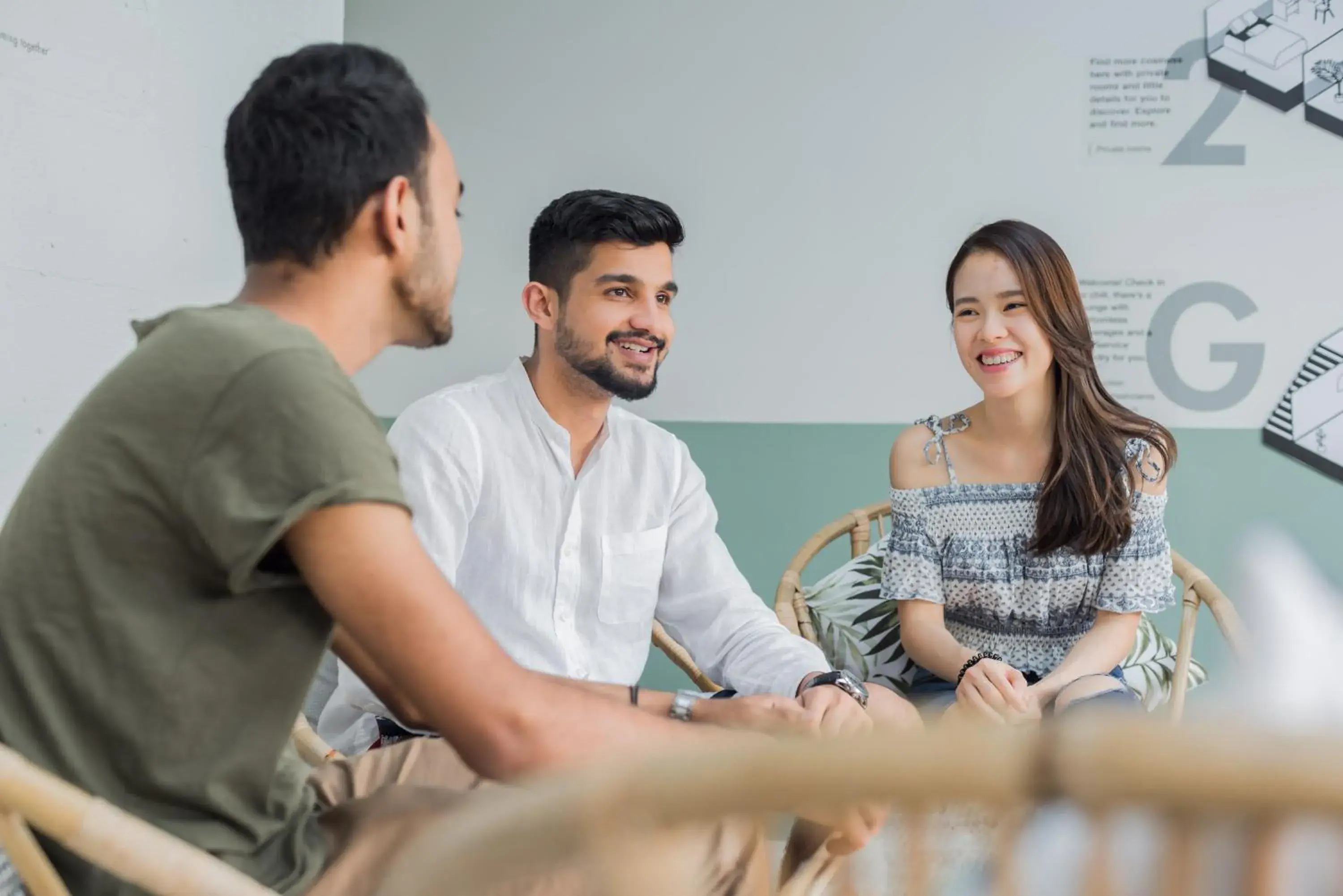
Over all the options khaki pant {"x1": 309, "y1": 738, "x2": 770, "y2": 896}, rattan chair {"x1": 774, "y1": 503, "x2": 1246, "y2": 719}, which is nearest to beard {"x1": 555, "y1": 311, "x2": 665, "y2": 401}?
rattan chair {"x1": 774, "y1": 503, "x2": 1246, "y2": 719}

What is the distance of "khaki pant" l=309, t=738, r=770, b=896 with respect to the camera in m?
0.38

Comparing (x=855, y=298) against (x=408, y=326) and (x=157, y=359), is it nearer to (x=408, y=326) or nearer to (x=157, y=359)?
(x=408, y=326)

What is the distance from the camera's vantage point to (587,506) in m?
1.98

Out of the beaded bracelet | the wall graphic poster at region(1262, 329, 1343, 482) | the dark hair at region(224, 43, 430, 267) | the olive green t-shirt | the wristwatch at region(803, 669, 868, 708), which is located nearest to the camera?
the olive green t-shirt

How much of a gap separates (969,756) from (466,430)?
1.66 meters

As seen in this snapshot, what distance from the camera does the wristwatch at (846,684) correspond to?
1.45m

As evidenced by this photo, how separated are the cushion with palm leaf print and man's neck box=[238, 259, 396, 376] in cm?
124

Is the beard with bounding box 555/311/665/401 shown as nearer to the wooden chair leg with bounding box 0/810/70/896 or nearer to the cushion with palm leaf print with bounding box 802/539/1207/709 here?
the cushion with palm leaf print with bounding box 802/539/1207/709

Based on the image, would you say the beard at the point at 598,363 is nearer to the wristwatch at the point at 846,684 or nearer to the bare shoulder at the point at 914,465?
the bare shoulder at the point at 914,465

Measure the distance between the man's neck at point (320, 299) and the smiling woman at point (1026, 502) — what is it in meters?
1.16

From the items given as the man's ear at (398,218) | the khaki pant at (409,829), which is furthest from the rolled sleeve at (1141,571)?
the man's ear at (398,218)

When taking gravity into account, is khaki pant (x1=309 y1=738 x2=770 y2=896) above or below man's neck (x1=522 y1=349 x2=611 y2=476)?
below

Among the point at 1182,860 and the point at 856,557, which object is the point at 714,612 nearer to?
the point at 856,557

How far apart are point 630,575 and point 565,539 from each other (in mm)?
120
